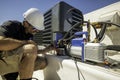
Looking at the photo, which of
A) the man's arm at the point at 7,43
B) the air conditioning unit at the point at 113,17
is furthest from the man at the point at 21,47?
the air conditioning unit at the point at 113,17

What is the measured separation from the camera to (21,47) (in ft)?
4.67

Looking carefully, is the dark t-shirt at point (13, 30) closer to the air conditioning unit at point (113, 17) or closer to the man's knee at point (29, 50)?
the man's knee at point (29, 50)

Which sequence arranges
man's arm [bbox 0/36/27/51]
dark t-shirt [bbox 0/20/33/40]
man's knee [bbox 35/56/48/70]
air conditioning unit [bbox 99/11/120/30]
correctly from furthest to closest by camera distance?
1. man's knee [bbox 35/56/48/70]
2. air conditioning unit [bbox 99/11/120/30]
3. dark t-shirt [bbox 0/20/33/40]
4. man's arm [bbox 0/36/27/51]

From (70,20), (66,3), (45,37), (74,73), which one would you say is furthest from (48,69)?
(45,37)

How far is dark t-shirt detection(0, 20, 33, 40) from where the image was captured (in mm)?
1428

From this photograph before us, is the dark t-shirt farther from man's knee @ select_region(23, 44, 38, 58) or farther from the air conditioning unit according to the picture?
the air conditioning unit

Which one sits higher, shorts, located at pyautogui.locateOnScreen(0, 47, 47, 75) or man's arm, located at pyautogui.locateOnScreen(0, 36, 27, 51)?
man's arm, located at pyautogui.locateOnScreen(0, 36, 27, 51)

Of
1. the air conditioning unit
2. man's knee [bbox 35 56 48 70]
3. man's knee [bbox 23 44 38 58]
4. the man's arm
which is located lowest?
man's knee [bbox 35 56 48 70]

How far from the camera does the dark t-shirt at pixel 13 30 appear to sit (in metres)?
1.43

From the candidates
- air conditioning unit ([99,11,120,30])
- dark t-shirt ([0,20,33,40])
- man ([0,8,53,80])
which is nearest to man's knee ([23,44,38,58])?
man ([0,8,53,80])

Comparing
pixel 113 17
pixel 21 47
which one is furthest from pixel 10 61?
pixel 113 17

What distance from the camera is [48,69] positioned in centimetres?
165

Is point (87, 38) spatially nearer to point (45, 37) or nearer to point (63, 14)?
point (63, 14)

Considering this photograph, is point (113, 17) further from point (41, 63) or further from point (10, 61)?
point (10, 61)
